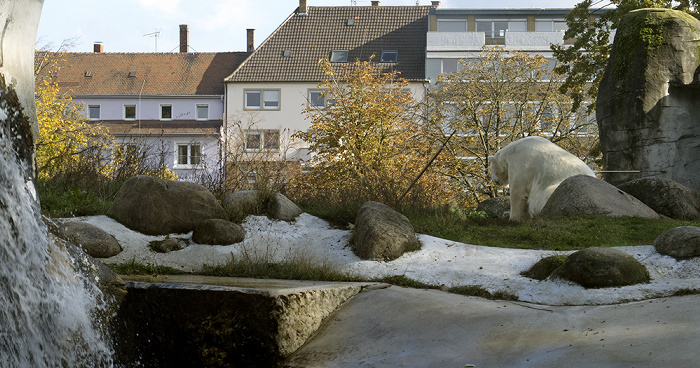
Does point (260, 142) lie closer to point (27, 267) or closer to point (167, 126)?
point (27, 267)

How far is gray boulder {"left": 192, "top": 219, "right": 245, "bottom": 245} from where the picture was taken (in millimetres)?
10688

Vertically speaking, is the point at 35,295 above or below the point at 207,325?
above

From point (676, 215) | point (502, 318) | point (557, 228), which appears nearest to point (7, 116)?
point (502, 318)

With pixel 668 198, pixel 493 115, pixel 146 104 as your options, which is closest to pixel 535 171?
pixel 668 198

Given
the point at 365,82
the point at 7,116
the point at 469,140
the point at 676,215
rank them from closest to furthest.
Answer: the point at 7,116 < the point at 676,215 < the point at 365,82 < the point at 469,140

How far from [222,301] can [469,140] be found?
872 inches

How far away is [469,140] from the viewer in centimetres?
2698

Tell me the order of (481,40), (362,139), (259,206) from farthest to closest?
1. (481,40)
2. (362,139)
3. (259,206)

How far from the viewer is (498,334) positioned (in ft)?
17.7

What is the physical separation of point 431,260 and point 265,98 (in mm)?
38303

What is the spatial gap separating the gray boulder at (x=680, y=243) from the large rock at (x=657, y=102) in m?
6.57

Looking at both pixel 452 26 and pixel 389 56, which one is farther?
pixel 389 56

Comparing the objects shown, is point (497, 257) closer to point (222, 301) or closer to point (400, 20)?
point (222, 301)

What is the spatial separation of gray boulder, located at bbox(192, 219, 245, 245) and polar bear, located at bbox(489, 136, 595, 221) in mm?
4922
